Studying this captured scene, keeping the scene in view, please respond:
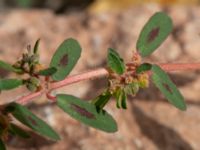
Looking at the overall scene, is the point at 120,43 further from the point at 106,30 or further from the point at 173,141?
the point at 173,141

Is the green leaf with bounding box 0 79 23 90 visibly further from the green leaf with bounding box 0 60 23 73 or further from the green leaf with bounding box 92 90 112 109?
the green leaf with bounding box 92 90 112 109

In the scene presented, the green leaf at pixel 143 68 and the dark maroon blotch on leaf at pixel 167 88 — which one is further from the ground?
the green leaf at pixel 143 68

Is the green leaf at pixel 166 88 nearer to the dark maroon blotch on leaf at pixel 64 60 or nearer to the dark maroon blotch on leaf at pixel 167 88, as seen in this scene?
the dark maroon blotch on leaf at pixel 167 88

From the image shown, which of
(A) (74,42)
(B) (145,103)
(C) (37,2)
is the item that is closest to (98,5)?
(C) (37,2)

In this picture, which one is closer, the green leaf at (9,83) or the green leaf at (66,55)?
the green leaf at (9,83)

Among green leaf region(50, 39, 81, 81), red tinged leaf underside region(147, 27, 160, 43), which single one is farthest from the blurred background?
red tinged leaf underside region(147, 27, 160, 43)

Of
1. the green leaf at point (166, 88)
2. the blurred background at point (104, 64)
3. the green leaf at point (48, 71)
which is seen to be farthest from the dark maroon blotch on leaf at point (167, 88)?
the blurred background at point (104, 64)
